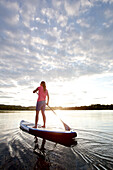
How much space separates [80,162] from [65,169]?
0.65 metres

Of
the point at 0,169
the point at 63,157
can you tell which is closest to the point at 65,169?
the point at 63,157

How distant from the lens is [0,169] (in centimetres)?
313

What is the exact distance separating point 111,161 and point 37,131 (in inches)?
185

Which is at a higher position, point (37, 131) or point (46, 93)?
point (46, 93)

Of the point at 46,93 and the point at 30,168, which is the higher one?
the point at 46,93

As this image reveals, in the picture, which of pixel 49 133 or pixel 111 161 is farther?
pixel 49 133

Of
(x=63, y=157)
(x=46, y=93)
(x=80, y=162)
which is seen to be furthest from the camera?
(x=46, y=93)

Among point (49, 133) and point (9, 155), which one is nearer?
point (9, 155)

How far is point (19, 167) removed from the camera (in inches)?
129

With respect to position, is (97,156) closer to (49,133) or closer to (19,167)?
(19,167)

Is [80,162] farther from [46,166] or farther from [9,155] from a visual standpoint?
[9,155]

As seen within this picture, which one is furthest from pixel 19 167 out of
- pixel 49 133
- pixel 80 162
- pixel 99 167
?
pixel 49 133

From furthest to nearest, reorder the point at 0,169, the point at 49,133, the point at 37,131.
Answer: the point at 37,131
the point at 49,133
the point at 0,169

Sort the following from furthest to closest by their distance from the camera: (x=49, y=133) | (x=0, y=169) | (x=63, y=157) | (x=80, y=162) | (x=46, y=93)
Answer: (x=46, y=93)
(x=49, y=133)
(x=63, y=157)
(x=80, y=162)
(x=0, y=169)
